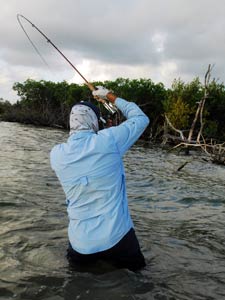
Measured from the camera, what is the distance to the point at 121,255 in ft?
16.7

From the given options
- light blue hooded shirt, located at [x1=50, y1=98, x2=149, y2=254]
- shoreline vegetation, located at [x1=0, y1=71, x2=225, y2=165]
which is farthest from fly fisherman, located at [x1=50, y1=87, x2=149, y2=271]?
shoreline vegetation, located at [x1=0, y1=71, x2=225, y2=165]

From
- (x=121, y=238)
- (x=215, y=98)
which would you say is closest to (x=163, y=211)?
(x=121, y=238)

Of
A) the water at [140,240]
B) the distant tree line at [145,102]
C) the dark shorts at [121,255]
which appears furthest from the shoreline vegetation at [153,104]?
the dark shorts at [121,255]

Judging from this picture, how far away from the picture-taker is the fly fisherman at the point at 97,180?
477 centimetres

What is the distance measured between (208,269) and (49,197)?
5644 millimetres

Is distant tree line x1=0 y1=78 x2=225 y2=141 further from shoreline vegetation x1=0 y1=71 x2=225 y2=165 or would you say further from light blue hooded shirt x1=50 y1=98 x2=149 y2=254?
light blue hooded shirt x1=50 y1=98 x2=149 y2=254

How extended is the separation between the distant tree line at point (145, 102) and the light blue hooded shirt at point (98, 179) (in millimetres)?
25900

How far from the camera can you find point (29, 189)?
12.1 m

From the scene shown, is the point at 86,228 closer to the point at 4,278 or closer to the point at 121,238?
the point at 121,238

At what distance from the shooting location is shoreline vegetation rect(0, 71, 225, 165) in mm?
42250

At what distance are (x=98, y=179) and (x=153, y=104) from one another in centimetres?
4550

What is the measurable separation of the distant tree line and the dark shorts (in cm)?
2564

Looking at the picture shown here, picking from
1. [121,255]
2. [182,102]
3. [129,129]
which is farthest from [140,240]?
[182,102]

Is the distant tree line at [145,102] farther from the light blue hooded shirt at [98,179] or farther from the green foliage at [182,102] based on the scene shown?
the light blue hooded shirt at [98,179]
